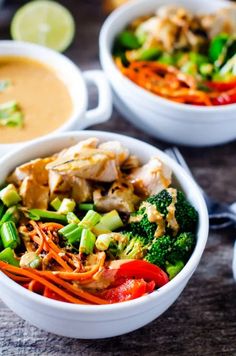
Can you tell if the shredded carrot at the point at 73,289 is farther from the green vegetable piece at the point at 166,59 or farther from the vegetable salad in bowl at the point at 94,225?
the green vegetable piece at the point at 166,59

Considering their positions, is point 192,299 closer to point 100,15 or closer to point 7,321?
point 7,321

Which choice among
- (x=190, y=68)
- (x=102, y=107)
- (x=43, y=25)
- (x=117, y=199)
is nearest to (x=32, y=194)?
(x=117, y=199)

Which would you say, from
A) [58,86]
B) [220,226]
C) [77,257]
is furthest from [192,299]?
[58,86]

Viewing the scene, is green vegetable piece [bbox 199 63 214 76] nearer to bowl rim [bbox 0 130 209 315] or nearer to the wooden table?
the wooden table

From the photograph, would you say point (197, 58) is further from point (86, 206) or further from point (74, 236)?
point (74, 236)

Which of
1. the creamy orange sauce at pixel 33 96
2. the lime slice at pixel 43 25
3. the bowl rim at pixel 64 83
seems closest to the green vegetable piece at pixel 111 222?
the bowl rim at pixel 64 83

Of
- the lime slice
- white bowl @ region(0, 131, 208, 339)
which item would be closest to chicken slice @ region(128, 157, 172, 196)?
white bowl @ region(0, 131, 208, 339)
